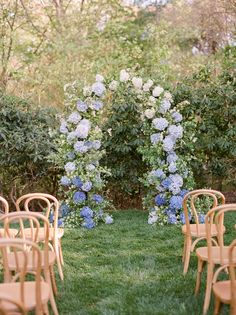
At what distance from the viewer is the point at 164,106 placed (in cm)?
643

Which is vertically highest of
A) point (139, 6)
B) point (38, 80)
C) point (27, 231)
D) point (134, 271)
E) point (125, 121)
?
point (139, 6)

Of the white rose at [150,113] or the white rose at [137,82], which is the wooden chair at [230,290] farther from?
the white rose at [137,82]

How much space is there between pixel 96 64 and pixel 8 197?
3.43 metres

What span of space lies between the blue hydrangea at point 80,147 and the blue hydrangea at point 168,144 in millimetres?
992

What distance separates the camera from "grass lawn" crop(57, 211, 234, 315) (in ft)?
12.5

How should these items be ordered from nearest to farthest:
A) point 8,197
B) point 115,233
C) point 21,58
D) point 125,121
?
1. point 115,233
2. point 125,121
3. point 8,197
4. point 21,58

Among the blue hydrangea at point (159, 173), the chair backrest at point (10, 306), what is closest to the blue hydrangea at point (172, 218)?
the blue hydrangea at point (159, 173)

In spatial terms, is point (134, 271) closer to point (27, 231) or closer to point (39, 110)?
point (27, 231)

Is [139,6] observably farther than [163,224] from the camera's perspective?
Yes

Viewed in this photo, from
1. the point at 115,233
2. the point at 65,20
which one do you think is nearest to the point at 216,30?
the point at 65,20

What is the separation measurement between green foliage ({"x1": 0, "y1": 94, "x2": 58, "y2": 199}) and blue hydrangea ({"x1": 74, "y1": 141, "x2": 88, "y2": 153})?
3.06 feet

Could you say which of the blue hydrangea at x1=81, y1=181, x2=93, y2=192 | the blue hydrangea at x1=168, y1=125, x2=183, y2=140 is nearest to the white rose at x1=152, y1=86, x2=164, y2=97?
the blue hydrangea at x1=168, y1=125, x2=183, y2=140

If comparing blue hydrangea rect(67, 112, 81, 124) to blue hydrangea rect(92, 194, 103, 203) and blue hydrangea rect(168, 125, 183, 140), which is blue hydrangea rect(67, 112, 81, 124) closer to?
blue hydrangea rect(92, 194, 103, 203)

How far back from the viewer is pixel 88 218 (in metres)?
6.50
